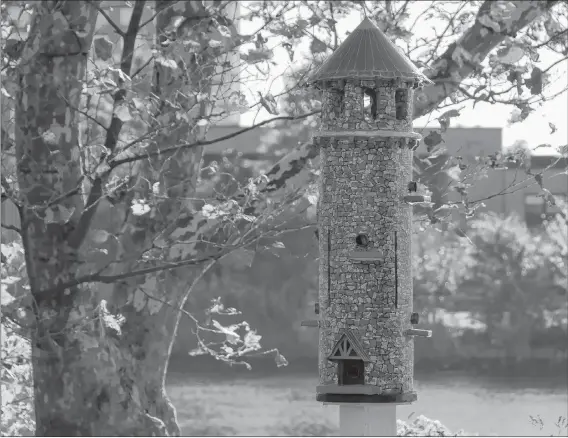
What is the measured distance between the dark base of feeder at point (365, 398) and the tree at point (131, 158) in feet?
9.57

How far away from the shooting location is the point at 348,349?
9.02m

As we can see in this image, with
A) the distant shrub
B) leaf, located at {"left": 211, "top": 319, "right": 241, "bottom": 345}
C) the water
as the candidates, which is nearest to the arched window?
leaf, located at {"left": 211, "top": 319, "right": 241, "bottom": 345}

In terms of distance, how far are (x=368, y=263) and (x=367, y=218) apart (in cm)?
29

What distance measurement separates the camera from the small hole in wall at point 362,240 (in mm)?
9305

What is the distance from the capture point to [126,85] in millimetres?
10828

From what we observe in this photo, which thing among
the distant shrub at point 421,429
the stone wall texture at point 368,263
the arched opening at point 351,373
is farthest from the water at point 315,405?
the arched opening at point 351,373

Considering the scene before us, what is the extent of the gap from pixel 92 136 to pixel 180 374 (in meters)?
41.4

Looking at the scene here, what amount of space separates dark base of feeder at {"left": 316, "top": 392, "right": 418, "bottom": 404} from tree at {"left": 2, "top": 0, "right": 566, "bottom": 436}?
9.57 ft

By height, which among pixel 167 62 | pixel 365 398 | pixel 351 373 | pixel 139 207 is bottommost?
pixel 365 398

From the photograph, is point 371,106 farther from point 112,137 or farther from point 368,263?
point 112,137

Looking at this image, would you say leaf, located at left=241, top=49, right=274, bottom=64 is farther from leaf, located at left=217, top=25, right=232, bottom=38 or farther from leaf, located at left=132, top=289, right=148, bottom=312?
leaf, located at left=132, top=289, right=148, bottom=312

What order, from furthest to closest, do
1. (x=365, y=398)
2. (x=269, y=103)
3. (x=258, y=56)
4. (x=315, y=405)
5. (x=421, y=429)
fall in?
(x=315, y=405) < (x=421, y=429) < (x=258, y=56) < (x=269, y=103) < (x=365, y=398)

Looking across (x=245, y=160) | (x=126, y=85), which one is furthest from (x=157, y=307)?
(x=245, y=160)

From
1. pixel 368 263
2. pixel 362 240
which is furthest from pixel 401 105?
pixel 368 263
